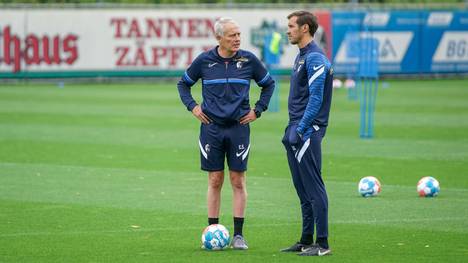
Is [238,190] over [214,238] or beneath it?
over

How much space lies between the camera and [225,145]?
10.9 m

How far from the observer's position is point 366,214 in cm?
1306

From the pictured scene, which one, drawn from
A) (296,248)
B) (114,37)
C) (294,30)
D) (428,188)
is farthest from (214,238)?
(114,37)

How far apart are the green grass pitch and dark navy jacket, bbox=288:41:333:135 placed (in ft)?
4.19

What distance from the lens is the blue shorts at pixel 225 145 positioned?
10.8m

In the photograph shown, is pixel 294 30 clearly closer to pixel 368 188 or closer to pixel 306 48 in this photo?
pixel 306 48

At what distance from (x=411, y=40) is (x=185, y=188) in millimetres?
31487

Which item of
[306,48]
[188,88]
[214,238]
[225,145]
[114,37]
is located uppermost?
[114,37]

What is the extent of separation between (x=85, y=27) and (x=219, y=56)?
107 ft

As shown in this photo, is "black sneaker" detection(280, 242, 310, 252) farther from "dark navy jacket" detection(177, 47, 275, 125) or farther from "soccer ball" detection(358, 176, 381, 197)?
"soccer ball" detection(358, 176, 381, 197)

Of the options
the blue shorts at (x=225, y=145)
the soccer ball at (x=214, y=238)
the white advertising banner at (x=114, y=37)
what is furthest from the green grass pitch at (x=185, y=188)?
the white advertising banner at (x=114, y=37)

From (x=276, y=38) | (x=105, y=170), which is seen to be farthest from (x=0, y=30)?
(x=105, y=170)

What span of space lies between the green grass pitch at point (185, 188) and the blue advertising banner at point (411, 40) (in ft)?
46.5

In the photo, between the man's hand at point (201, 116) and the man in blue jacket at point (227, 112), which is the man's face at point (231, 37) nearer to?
the man in blue jacket at point (227, 112)
